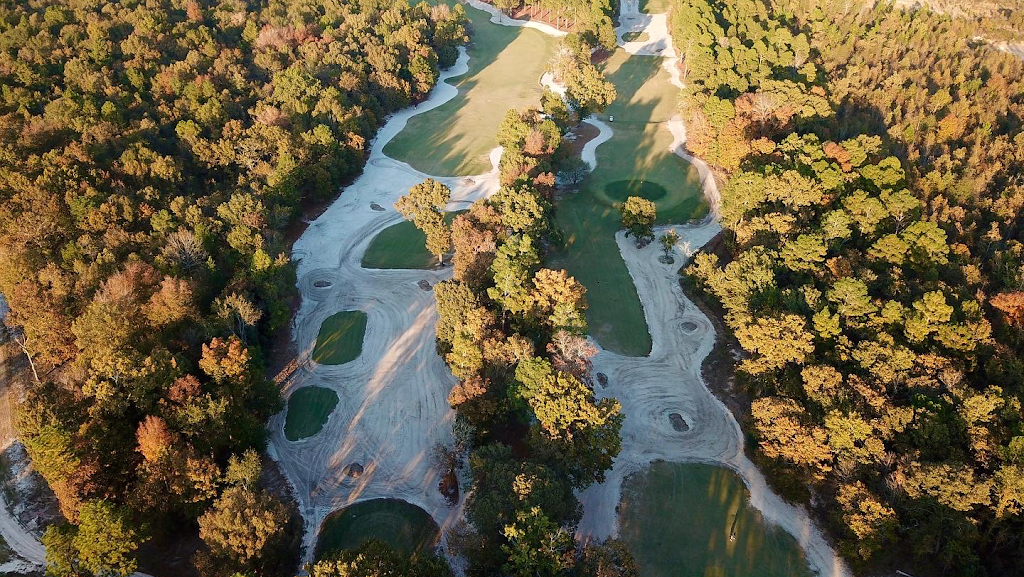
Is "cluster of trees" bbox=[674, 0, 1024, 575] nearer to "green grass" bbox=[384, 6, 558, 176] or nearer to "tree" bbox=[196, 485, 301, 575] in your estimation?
"green grass" bbox=[384, 6, 558, 176]

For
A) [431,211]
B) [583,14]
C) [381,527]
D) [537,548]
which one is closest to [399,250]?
[431,211]

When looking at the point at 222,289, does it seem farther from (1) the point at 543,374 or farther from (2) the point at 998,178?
(2) the point at 998,178

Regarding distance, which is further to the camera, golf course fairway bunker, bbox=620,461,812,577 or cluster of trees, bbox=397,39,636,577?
golf course fairway bunker, bbox=620,461,812,577

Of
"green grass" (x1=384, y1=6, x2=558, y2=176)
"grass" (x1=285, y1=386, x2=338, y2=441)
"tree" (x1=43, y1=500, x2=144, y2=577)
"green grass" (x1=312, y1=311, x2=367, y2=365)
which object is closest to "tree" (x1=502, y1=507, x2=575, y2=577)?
"grass" (x1=285, y1=386, x2=338, y2=441)

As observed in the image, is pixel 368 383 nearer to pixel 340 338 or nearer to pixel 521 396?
pixel 340 338

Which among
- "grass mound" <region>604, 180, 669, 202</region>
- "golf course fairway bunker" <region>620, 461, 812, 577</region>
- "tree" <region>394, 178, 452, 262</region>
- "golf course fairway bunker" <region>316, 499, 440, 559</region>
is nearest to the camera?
"golf course fairway bunker" <region>620, 461, 812, 577</region>

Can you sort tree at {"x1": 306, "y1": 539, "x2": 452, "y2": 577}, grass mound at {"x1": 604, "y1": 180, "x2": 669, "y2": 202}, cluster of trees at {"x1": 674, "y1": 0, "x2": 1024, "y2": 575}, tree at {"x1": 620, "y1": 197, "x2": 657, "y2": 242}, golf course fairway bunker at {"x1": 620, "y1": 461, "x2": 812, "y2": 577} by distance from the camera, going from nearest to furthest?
1. tree at {"x1": 306, "y1": 539, "x2": 452, "y2": 577}
2. cluster of trees at {"x1": 674, "y1": 0, "x2": 1024, "y2": 575}
3. golf course fairway bunker at {"x1": 620, "y1": 461, "x2": 812, "y2": 577}
4. tree at {"x1": 620, "y1": 197, "x2": 657, "y2": 242}
5. grass mound at {"x1": 604, "y1": 180, "x2": 669, "y2": 202}
